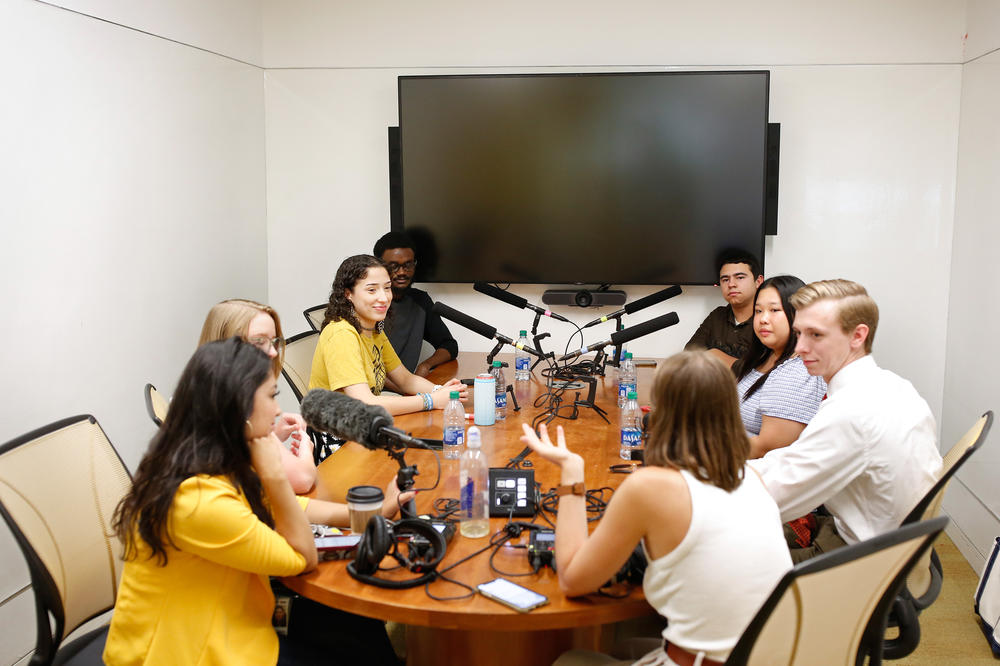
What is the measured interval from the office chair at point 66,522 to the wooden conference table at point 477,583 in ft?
1.89

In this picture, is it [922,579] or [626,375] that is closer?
[922,579]

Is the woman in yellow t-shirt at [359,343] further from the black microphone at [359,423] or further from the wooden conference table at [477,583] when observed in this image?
the black microphone at [359,423]

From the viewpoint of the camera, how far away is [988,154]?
415 centimetres


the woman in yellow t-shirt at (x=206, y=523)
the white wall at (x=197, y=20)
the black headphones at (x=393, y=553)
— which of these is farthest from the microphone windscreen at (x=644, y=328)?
the white wall at (x=197, y=20)

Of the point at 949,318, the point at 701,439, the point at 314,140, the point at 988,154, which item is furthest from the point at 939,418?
the point at 314,140

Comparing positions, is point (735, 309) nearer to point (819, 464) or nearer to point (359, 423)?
point (819, 464)

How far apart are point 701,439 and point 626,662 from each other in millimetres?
654

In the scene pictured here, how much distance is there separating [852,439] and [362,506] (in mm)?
1305

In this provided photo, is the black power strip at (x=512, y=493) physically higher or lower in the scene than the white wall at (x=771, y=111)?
lower

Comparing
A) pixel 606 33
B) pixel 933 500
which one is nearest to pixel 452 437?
pixel 933 500

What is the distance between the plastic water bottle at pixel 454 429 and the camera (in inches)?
107

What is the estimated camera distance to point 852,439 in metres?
2.18

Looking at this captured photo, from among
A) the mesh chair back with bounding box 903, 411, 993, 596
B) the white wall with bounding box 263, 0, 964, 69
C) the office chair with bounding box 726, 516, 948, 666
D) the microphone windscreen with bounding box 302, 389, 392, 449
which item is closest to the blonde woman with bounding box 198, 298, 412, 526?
the microphone windscreen with bounding box 302, 389, 392, 449

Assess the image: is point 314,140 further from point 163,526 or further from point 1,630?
point 163,526
